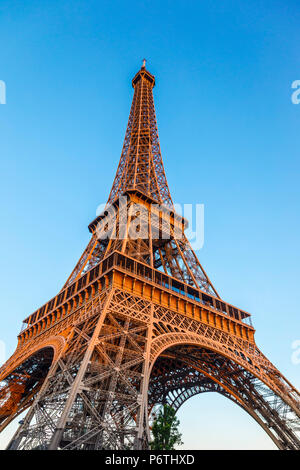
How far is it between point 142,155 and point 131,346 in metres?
26.9

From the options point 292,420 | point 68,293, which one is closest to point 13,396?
point 68,293

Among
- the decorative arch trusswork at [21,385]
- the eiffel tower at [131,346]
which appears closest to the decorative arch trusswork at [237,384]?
the eiffel tower at [131,346]

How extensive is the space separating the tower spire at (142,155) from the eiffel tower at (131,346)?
27 centimetres

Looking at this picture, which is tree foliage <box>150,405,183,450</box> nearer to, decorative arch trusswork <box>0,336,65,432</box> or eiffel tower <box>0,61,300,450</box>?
eiffel tower <box>0,61,300,450</box>

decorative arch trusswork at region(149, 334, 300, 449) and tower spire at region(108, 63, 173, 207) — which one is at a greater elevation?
tower spire at region(108, 63, 173, 207)

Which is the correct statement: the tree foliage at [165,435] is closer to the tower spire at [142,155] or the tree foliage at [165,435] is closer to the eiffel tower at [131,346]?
the eiffel tower at [131,346]

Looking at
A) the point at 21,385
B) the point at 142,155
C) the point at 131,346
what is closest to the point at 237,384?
the point at 131,346

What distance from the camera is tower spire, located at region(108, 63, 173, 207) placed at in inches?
1435

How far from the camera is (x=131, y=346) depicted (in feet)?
65.7

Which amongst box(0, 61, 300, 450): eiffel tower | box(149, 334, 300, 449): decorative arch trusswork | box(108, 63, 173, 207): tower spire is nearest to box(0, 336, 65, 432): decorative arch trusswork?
box(0, 61, 300, 450): eiffel tower

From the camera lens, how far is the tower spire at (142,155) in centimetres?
3644

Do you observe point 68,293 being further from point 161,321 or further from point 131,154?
point 131,154

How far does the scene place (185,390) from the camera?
34.1 metres

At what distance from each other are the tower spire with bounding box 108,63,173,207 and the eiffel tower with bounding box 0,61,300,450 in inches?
10.6
